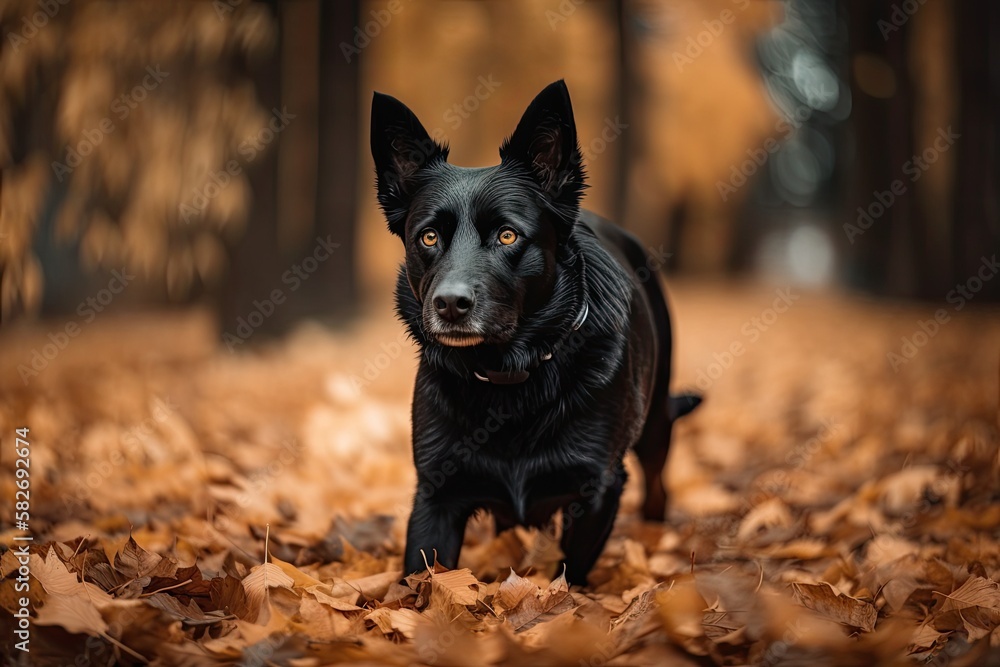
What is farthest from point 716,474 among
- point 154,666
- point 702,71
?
point 702,71

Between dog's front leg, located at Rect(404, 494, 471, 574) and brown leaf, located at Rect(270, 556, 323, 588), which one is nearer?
brown leaf, located at Rect(270, 556, 323, 588)

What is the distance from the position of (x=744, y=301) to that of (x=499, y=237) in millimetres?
13130

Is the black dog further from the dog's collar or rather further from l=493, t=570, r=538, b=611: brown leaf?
l=493, t=570, r=538, b=611: brown leaf

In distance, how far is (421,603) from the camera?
7.45 ft

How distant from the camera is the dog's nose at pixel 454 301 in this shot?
7.09 feet

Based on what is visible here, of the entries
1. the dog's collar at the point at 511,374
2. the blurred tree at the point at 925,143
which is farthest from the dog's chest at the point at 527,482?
the blurred tree at the point at 925,143

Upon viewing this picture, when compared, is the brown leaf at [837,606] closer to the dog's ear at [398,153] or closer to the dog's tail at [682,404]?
the dog's tail at [682,404]

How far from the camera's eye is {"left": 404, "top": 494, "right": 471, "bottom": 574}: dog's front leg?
8.10ft

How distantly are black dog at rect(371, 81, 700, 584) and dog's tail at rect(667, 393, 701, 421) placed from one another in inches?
36.7

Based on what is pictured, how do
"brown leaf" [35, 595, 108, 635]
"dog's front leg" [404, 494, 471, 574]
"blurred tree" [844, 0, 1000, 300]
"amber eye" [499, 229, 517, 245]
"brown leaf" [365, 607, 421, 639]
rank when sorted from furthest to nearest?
"blurred tree" [844, 0, 1000, 300], "dog's front leg" [404, 494, 471, 574], "amber eye" [499, 229, 517, 245], "brown leaf" [365, 607, 421, 639], "brown leaf" [35, 595, 108, 635]

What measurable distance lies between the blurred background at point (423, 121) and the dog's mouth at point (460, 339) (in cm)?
281

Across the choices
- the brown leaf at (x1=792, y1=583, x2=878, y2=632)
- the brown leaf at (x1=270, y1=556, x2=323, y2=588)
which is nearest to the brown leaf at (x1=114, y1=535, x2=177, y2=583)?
the brown leaf at (x1=270, y1=556, x2=323, y2=588)

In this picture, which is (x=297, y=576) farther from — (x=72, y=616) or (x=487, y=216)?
(x=487, y=216)

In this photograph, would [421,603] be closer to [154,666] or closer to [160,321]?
[154,666]
